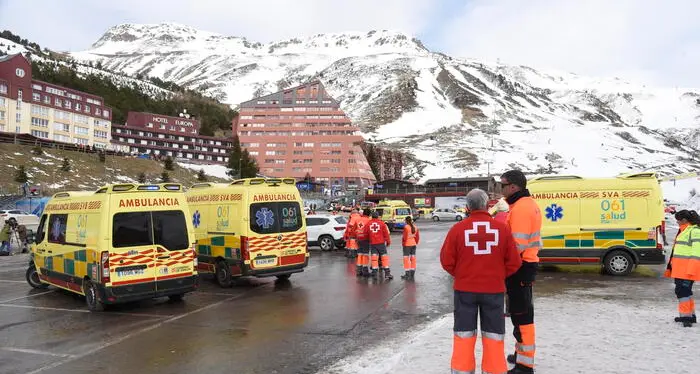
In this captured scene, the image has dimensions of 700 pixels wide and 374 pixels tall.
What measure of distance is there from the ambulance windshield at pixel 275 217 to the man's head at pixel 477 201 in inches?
309

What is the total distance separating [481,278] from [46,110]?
100 metres

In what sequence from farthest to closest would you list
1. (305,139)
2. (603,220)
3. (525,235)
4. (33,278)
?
1. (305,139)
2. (603,220)
3. (33,278)
4. (525,235)

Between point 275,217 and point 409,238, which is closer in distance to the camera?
point 275,217

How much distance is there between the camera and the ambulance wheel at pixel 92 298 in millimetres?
9617

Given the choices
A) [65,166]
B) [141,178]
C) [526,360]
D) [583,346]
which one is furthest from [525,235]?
[65,166]

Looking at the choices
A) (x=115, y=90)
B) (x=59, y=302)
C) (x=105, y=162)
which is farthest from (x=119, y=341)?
(x=115, y=90)

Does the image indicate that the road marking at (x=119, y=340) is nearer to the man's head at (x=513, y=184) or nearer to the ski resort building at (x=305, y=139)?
the man's head at (x=513, y=184)

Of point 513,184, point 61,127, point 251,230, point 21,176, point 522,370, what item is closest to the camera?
point 522,370

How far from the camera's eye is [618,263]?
13.4 m

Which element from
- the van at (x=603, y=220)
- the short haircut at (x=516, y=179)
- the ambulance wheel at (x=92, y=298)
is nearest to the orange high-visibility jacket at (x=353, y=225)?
the van at (x=603, y=220)

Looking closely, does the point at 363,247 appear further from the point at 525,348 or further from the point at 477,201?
Result: the point at 477,201

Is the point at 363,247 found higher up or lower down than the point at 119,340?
higher up

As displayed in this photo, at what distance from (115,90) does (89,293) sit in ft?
Result: 440

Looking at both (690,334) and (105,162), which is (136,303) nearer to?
(690,334)
